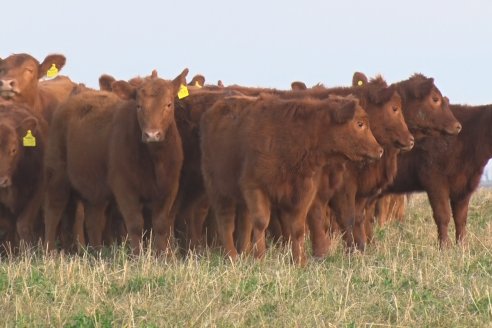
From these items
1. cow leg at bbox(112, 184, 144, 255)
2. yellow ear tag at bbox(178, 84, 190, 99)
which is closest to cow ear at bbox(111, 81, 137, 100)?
yellow ear tag at bbox(178, 84, 190, 99)

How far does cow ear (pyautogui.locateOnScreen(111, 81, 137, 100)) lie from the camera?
11562 mm

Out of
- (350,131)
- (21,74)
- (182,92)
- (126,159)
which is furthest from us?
(21,74)

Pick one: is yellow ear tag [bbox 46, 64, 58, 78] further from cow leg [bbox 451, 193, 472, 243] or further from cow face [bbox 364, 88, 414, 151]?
cow leg [bbox 451, 193, 472, 243]

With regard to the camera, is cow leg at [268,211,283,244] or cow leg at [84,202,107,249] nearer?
cow leg at [84,202,107,249]

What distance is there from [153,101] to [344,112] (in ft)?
6.47

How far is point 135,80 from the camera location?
12477 mm

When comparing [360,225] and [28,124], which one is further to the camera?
[28,124]

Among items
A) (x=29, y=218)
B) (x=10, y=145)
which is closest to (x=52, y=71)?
(x=10, y=145)

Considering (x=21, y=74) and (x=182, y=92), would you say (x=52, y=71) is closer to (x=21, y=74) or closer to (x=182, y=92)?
(x=21, y=74)

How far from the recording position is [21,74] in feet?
44.9

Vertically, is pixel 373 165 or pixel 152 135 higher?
pixel 152 135

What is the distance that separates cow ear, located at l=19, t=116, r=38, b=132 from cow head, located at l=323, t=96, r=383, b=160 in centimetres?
369

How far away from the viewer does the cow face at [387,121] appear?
11578mm

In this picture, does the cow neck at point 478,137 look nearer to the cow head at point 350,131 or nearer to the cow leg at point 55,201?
the cow head at point 350,131
